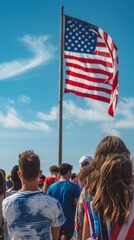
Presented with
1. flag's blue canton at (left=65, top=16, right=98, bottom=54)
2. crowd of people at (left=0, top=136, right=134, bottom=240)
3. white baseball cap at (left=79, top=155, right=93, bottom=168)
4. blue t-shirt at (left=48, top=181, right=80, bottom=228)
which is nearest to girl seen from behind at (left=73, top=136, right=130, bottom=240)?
crowd of people at (left=0, top=136, right=134, bottom=240)

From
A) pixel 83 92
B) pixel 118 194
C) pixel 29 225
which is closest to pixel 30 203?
pixel 29 225

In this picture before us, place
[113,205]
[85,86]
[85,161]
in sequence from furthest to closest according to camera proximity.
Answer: [85,86] < [85,161] < [113,205]

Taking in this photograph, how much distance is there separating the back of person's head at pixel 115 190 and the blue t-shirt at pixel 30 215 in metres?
0.88

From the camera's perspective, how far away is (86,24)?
12.8m

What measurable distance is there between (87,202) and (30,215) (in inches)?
32.6

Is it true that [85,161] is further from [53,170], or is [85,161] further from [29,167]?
[29,167]

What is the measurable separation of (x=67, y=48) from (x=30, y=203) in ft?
30.3

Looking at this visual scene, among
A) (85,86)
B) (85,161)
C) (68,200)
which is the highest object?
(85,86)

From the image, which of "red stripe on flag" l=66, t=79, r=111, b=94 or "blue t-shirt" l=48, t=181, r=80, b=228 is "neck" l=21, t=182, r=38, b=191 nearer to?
"blue t-shirt" l=48, t=181, r=80, b=228

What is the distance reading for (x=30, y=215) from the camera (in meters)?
3.74

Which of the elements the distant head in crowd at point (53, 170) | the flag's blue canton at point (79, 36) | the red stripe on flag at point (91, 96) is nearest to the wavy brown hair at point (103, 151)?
the distant head in crowd at point (53, 170)

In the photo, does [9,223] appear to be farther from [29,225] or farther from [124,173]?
[124,173]

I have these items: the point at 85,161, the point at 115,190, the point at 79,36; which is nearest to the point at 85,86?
the point at 79,36

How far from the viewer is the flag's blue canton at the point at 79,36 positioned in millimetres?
12484
